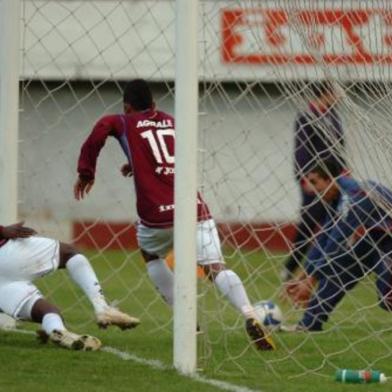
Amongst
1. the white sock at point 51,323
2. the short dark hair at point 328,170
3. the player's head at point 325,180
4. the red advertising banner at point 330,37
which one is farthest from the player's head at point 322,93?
the white sock at point 51,323

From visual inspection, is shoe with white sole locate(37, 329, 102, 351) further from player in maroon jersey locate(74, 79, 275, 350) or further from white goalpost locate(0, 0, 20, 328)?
white goalpost locate(0, 0, 20, 328)

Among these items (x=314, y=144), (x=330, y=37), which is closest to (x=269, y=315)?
(x=314, y=144)

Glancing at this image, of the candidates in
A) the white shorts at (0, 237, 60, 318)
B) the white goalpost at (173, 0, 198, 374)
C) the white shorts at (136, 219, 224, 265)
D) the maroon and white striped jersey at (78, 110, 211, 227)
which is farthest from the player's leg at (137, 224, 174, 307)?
the white goalpost at (173, 0, 198, 374)

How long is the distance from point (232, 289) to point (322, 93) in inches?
53.4

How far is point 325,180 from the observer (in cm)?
1047

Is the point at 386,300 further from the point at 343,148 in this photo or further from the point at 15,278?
the point at 15,278

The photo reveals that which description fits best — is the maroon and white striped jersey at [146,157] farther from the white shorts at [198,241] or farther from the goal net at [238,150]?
the goal net at [238,150]

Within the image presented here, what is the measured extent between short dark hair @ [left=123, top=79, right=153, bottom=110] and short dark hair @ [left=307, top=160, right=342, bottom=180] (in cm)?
128

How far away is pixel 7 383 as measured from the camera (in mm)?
7332

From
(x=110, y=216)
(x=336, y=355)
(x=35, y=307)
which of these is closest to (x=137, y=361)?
(x=35, y=307)

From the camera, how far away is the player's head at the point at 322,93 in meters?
8.20

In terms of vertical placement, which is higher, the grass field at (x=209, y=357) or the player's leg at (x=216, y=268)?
the player's leg at (x=216, y=268)

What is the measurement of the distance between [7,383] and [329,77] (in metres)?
2.40

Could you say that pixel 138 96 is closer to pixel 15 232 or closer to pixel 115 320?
pixel 15 232
